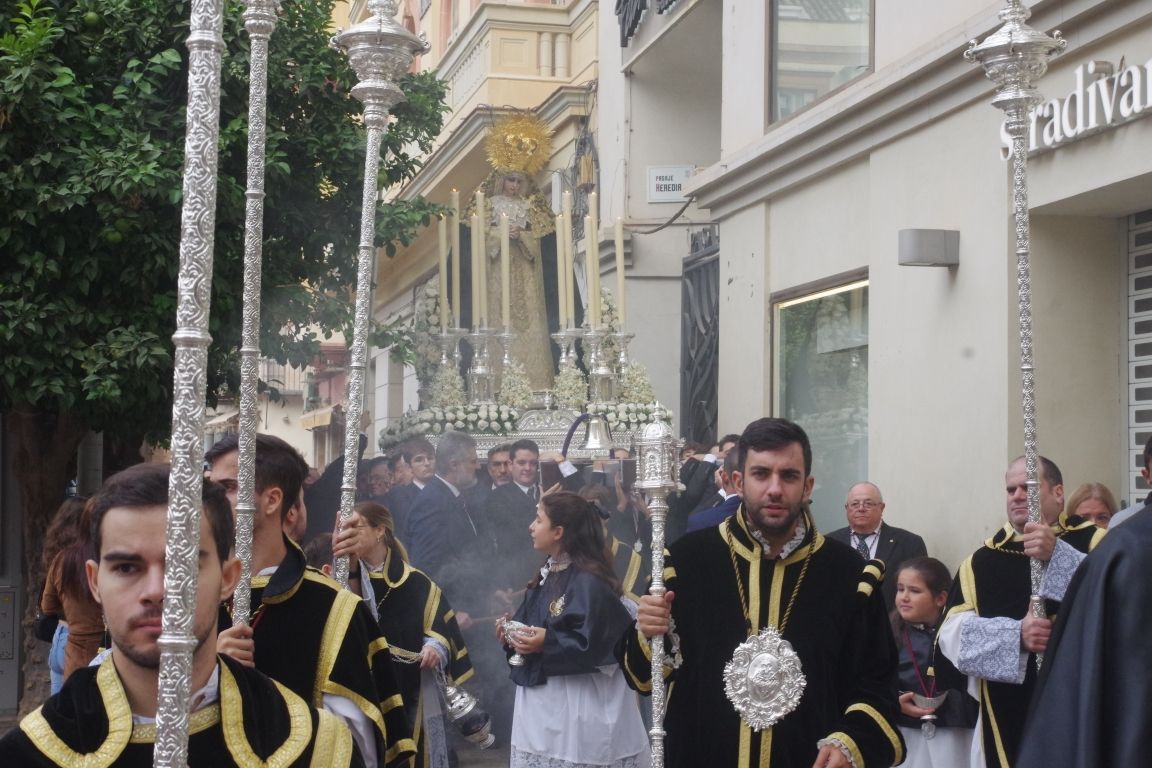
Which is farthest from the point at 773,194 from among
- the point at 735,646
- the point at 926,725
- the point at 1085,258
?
the point at 735,646

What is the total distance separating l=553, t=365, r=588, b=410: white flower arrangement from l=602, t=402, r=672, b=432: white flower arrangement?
0.31 meters

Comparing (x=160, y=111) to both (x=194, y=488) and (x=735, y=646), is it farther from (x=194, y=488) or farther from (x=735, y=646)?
(x=194, y=488)

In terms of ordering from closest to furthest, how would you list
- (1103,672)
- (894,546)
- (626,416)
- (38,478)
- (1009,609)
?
(1103,672) → (1009,609) → (894,546) → (38,478) → (626,416)

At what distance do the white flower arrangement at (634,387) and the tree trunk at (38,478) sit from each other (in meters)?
4.14

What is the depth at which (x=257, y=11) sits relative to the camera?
478 cm

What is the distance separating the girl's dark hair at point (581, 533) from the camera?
23.4 ft

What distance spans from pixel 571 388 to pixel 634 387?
1.66 feet

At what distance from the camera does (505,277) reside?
1273 centimetres

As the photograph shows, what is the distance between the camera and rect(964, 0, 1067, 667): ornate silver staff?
562 centimetres

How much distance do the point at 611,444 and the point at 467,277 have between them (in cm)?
222

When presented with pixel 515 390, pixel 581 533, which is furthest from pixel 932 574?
pixel 515 390

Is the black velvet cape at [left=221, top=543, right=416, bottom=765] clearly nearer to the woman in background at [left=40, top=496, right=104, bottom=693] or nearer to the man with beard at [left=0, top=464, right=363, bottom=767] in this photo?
the man with beard at [left=0, top=464, right=363, bottom=767]

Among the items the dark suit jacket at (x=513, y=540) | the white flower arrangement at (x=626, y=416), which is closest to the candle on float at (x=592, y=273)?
the white flower arrangement at (x=626, y=416)

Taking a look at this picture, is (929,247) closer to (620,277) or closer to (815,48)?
(815,48)
